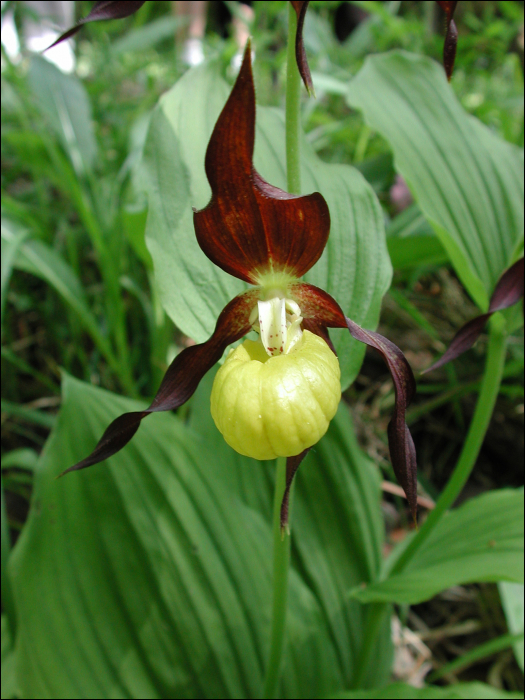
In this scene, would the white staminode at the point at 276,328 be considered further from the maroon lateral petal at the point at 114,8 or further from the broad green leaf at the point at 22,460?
the broad green leaf at the point at 22,460

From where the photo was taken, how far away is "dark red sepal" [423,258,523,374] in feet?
2.85


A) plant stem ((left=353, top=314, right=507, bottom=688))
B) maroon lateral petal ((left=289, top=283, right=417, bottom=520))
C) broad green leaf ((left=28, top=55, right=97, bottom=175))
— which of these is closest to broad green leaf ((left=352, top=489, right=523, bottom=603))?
plant stem ((left=353, top=314, right=507, bottom=688))

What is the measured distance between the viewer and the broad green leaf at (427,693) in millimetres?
823

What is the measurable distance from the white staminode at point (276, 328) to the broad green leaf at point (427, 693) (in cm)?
64

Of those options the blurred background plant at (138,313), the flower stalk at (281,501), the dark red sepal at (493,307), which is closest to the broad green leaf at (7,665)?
the blurred background plant at (138,313)

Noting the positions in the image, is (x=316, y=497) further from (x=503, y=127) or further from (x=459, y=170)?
(x=503, y=127)

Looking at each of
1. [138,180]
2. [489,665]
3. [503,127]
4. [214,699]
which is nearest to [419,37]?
[503,127]

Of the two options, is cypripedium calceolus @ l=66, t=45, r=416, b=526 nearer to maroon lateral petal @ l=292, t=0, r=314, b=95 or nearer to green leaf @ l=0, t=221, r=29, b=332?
maroon lateral petal @ l=292, t=0, r=314, b=95

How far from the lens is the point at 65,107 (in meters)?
1.73

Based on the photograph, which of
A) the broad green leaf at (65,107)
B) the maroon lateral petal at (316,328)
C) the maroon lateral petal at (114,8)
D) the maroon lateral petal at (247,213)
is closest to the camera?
the maroon lateral petal at (247,213)

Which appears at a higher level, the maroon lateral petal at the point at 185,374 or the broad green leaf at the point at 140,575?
the maroon lateral petal at the point at 185,374

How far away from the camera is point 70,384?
95cm

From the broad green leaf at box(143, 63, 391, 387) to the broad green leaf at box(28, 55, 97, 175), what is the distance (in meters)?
0.94

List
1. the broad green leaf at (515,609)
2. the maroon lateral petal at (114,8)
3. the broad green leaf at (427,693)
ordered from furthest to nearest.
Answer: the broad green leaf at (515,609), the broad green leaf at (427,693), the maroon lateral petal at (114,8)
